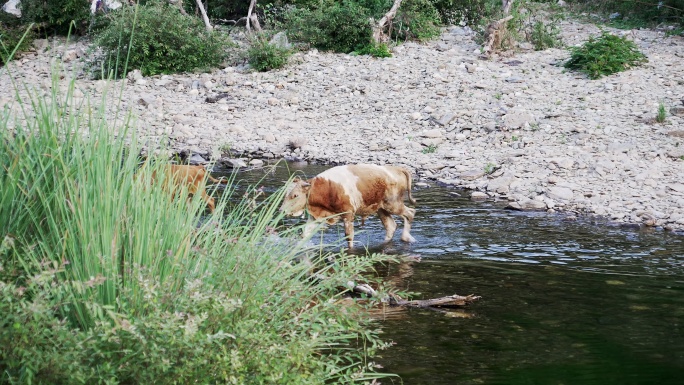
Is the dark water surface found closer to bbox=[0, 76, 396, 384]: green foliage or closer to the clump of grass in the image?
bbox=[0, 76, 396, 384]: green foliage

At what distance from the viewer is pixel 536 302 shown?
7.84 m

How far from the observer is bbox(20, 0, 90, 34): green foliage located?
25.5m

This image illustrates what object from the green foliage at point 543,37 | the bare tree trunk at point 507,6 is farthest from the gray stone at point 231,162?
the bare tree trunk at point 507,6

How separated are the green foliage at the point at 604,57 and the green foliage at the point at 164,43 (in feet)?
→ 33.6

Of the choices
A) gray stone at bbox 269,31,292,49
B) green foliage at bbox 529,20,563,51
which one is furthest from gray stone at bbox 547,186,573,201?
gray stone at bbox 269,31,292,49

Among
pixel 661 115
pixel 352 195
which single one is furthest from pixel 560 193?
pixel 661 115

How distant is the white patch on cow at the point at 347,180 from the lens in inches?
412

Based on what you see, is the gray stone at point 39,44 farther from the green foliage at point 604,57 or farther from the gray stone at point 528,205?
the gray stone at point 528,205

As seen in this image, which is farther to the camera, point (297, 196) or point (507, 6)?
point (507, 6)

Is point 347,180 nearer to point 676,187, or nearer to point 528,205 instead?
point 528,205

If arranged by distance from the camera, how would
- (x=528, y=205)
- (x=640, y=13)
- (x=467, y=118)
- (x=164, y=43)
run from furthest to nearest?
(x=640, y=13) < (x=164, y=43) < (x=467, y=118) < (x=528, y=205)

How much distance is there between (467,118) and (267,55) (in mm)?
7047

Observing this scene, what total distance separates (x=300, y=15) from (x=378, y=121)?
23.6 ft

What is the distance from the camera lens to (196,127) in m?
18.5
